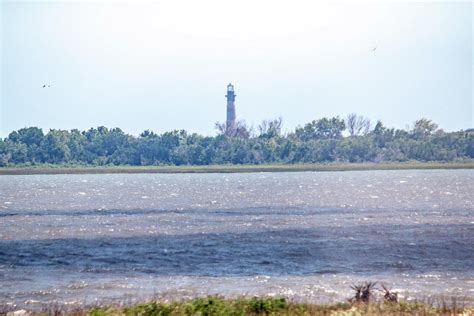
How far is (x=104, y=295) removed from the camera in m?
30.9

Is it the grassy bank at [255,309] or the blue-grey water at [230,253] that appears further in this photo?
the blue-grey water at [230,253]

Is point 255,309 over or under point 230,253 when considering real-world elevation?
over

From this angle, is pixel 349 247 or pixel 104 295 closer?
pixel 104 295

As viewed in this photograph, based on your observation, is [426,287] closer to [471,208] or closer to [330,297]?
[330,297]

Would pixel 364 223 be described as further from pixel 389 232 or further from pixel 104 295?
pixel 104 295

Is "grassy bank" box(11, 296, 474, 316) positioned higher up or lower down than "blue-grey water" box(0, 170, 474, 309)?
higher up

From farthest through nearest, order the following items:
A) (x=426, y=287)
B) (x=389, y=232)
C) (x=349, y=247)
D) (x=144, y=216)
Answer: (x=144, y=216) → (x=389, y=232) → (x=349, y=247) → (x=426, y=287)

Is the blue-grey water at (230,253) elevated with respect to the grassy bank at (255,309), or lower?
lower

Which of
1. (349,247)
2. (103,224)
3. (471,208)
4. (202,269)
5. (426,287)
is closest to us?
(426,287)

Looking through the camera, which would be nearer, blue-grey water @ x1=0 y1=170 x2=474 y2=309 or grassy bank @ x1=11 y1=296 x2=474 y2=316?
grassy bank @ x1=11 y1=296 x2=474 y2=316

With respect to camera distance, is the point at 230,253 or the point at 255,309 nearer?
the point at 255,309

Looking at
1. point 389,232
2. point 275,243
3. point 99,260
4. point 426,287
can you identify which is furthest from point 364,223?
point 426,287

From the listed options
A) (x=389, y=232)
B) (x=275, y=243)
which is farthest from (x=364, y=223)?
(x=275, y=243)

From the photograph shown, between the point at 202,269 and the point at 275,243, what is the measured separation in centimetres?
1040
